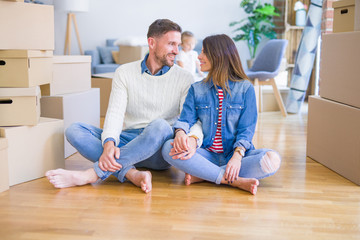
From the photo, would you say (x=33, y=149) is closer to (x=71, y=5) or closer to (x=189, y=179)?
(x=189, y=179)

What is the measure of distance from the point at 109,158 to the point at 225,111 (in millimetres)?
531

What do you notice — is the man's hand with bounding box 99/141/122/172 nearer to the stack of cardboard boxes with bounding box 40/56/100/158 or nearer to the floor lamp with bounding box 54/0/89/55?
the stack of cardboard boxes with bounding box 40/56/100/158

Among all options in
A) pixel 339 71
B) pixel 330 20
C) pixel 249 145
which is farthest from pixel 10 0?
A: pixel 330 20

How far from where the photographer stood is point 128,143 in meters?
1.91

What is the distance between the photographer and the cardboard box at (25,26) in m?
1.98

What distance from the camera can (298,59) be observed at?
4266 millimetres

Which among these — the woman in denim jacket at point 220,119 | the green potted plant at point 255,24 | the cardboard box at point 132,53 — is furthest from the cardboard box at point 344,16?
the green potted plant at point 255,24

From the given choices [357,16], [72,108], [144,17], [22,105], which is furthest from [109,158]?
A: [144,17]

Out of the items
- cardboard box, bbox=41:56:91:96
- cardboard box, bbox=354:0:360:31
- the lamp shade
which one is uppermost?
the lamp shade

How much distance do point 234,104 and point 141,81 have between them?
44 centimetres

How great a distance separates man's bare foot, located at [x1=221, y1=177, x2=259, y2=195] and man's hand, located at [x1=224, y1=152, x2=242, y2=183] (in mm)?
28

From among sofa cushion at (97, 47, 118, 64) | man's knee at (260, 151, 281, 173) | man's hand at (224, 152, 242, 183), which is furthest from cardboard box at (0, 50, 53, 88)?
sofa cushion at (97, 47, 118, 64)

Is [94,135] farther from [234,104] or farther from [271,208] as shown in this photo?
[271,208]

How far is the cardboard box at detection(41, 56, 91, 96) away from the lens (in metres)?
2.45
